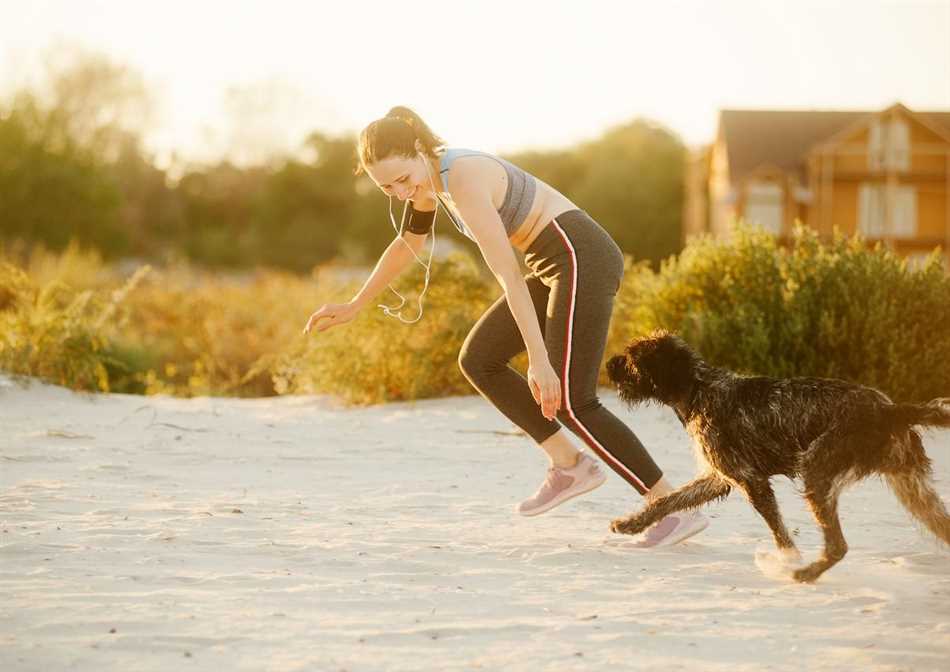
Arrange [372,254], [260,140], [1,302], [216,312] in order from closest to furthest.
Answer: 1. [1,302]
2. [216,312]
3. [372,254]
4. [260,140]

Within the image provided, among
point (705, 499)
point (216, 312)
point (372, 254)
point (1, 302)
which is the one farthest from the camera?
point (372, 254)

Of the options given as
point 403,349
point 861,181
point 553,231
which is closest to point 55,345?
point 403,349

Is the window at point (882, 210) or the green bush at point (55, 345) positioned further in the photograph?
the window at point (882, 210)

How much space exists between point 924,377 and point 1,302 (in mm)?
10185

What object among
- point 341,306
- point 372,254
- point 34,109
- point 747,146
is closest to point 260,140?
point 372,254

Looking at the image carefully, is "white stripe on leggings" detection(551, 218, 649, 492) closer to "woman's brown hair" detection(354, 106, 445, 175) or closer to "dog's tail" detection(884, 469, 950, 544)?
"woman's brown hair" detection(354, 106, 445, 175)

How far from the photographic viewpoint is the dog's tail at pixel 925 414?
4211 millimetres

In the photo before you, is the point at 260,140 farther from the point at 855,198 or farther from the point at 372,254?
the point at 855,198

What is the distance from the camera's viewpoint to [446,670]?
3.35 metres

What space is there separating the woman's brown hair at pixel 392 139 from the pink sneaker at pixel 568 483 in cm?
158

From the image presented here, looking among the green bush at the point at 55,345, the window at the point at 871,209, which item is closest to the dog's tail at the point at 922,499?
the green bush at the point at 55,345

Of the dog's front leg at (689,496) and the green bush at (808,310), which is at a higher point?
the green bush at (808,310)

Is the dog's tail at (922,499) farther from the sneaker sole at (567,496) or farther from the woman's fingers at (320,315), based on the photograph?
the woman's fingers at (320,315)

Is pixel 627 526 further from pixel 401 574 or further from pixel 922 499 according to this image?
pixel 922 499
